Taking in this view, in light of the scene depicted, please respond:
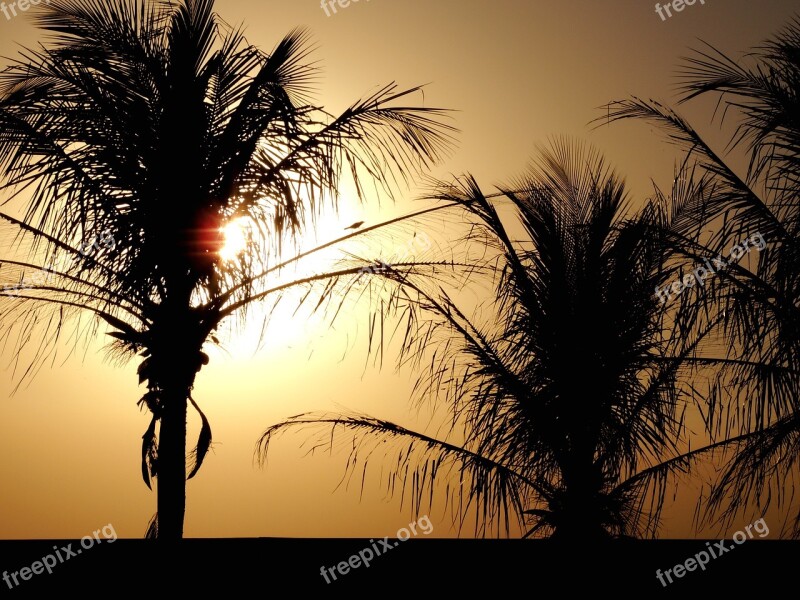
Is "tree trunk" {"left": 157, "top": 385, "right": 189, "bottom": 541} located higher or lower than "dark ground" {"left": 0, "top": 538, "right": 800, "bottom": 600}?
higher

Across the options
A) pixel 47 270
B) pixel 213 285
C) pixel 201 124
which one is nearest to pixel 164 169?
pixel 201 124

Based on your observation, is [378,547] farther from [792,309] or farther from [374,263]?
[792,309]

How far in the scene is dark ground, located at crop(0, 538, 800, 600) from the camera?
5.00 m

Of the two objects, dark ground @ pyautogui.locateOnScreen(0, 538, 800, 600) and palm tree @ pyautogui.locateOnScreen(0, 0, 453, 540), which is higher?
palm tree @ pyautogui.locateOnScreen(0, 0, 453, 540)

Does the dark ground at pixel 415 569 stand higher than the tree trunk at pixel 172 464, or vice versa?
the tree trunk at pixel 172 464

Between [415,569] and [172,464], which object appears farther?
[172,464]

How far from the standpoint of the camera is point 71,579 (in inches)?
197

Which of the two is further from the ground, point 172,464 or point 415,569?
point 172,464

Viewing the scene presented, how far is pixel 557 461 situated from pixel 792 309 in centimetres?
279

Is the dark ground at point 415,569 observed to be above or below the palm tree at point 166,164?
below

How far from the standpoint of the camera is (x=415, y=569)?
16.9 feet

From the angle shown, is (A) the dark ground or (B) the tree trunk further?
(B) the tree trunk

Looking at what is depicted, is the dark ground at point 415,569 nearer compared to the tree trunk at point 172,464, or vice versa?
the dark ground at point 415,569

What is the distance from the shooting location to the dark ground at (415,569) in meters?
5.00
